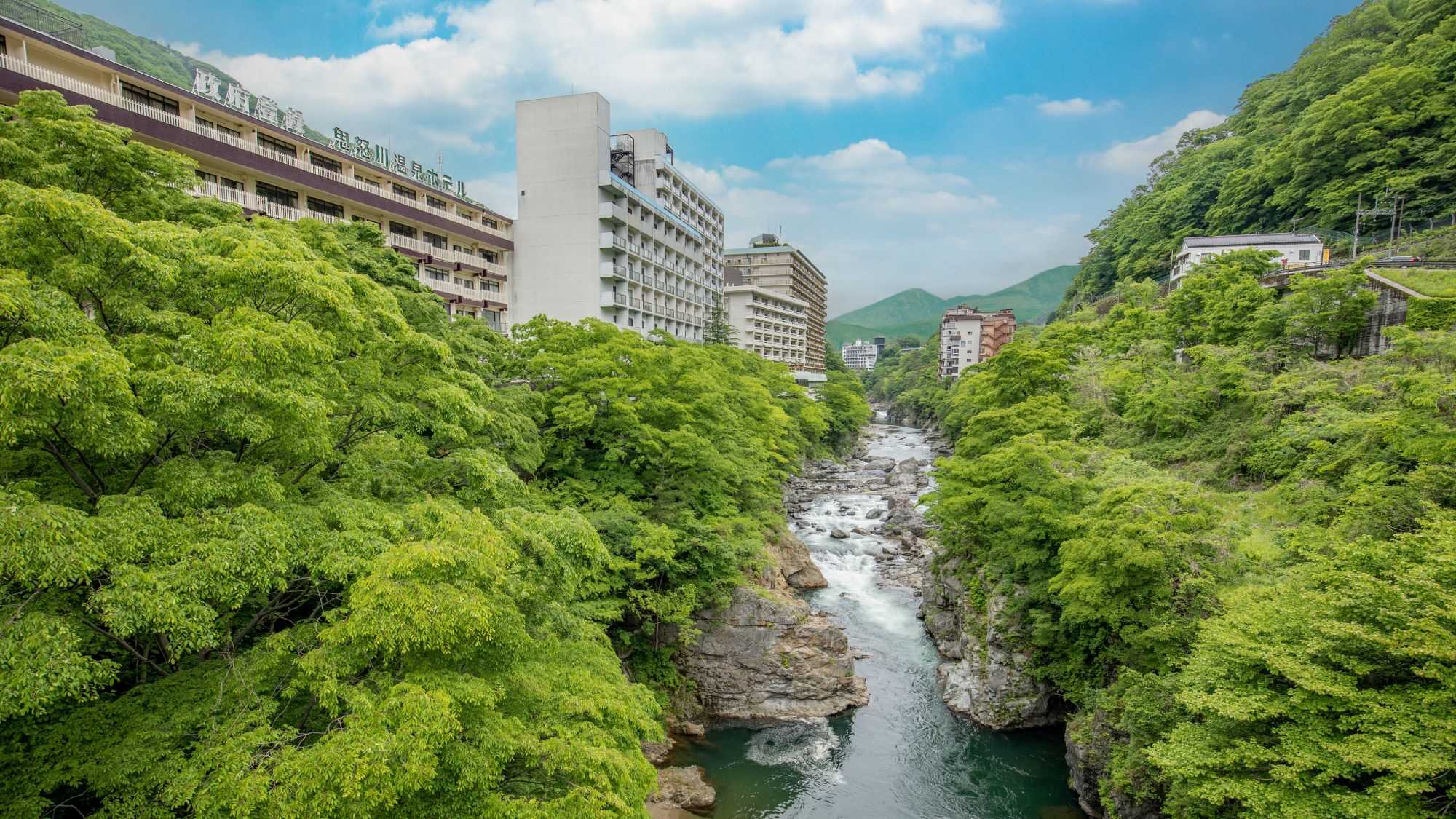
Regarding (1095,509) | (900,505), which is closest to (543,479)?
(1095,509)

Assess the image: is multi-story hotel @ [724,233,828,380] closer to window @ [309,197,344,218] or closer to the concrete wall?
the concrete wall

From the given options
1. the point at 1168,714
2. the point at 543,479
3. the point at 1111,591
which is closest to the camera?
the point at 1168,714

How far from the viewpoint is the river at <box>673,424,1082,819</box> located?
52.9ft

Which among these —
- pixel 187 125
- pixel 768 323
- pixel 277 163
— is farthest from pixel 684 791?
pixel 768 323

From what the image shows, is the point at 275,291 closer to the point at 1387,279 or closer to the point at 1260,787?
the point at 1260,787

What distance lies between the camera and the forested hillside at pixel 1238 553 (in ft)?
28.1

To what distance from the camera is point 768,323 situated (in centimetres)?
8288

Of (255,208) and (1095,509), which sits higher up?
(255,208)

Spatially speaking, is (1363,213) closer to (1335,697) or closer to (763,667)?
(1335,697)

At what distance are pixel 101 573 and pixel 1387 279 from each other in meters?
36.0

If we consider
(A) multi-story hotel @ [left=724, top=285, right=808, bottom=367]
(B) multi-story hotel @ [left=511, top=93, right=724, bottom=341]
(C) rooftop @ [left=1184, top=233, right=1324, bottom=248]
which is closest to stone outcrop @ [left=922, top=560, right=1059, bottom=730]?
(B) multi-story hotel @ [left=511, top=93, right=724, bottom=341]

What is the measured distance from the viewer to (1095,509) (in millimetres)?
16172

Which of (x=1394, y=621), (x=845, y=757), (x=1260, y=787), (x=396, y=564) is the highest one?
(x=396, y=564)

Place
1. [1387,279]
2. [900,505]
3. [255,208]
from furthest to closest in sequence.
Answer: [900,505]
[255,208]
[1387,279]
